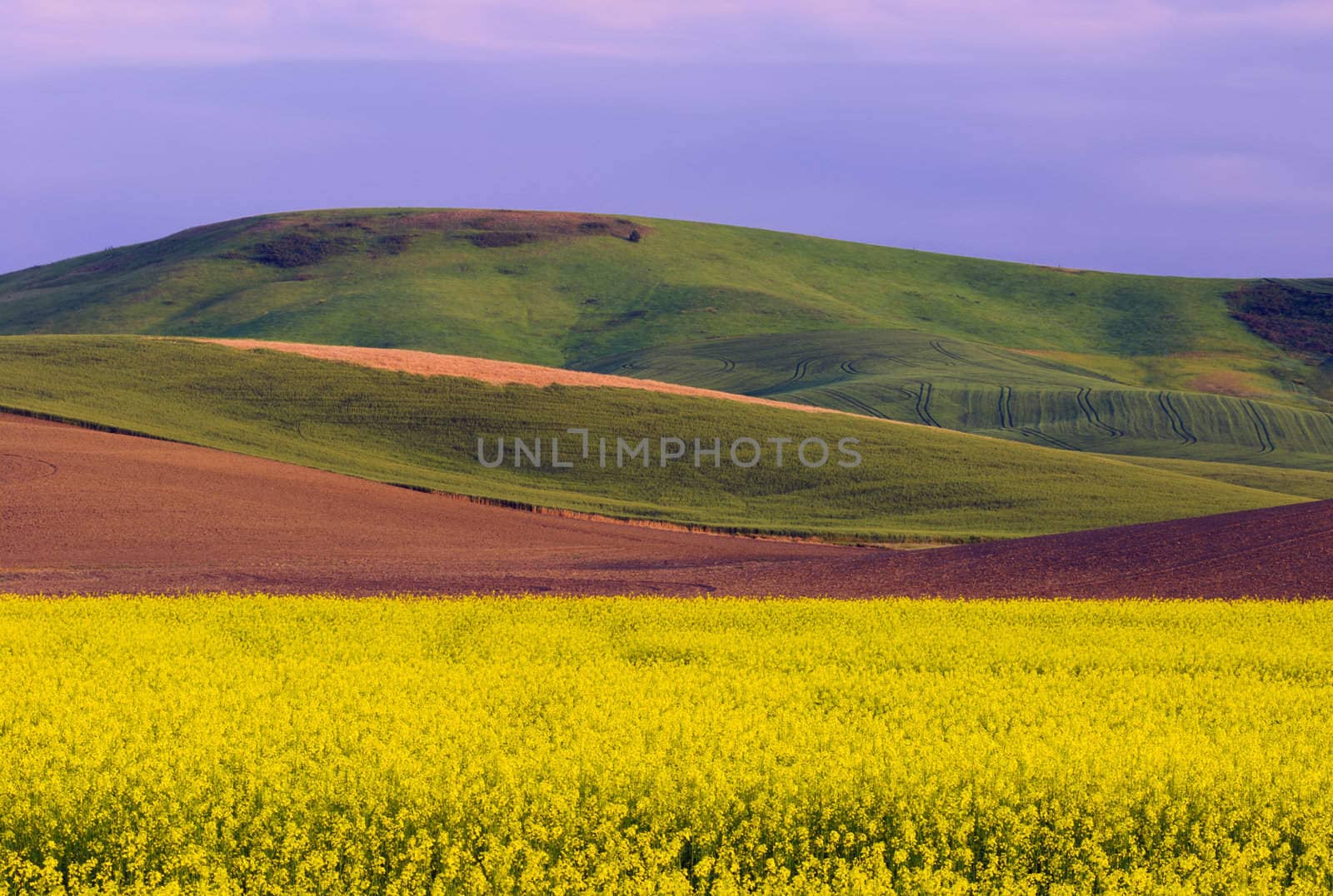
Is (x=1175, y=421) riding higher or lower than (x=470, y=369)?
lower

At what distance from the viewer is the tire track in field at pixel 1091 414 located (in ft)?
317

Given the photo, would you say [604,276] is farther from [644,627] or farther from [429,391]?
[644,627]

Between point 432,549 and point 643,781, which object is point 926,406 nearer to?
point 432,549

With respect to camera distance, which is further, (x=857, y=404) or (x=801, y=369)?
(x=801, y=369)

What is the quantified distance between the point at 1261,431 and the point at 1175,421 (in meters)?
6.05

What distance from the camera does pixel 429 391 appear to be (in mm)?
71688

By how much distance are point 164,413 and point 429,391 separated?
1424 centimetres

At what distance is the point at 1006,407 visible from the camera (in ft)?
337

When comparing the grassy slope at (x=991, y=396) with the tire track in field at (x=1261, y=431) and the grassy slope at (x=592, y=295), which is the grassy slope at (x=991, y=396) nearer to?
the tire track in field at (x=1261, y=431)

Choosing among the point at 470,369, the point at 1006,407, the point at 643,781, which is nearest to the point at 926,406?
the point at 1006,407

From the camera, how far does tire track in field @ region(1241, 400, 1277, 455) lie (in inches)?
3660

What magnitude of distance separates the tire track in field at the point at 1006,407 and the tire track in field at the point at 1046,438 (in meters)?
1.46

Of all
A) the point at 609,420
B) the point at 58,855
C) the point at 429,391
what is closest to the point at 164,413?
the point at 429,391

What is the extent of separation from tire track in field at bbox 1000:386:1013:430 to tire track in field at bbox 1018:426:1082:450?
146cm
